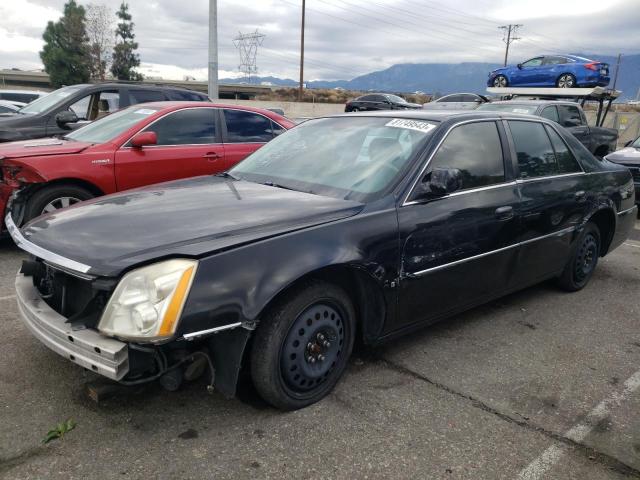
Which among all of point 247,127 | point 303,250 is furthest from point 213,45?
point 303,250

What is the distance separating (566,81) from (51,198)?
16622 millimetres

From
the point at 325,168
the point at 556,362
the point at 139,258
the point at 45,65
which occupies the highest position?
the point at 45,65

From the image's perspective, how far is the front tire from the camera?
2.55m

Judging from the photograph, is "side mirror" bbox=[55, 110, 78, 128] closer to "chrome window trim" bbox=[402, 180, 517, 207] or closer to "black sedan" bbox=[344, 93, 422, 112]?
"chrome window trim" bbox=[402, 180, 517, 207]

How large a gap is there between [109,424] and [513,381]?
→ 231 cm

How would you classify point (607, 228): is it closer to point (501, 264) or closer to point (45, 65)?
point (501, 264)

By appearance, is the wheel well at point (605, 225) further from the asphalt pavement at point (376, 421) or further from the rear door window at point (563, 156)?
the asphalt pavement at point (376, 421)

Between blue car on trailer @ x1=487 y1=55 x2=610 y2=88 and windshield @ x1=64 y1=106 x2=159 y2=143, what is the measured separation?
598 inches

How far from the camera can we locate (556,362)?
352 centimetres

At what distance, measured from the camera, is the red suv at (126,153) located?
198 inches

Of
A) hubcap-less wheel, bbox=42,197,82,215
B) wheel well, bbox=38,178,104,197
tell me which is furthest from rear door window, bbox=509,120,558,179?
hubcap-less wheel, bbox=42,197,82,215

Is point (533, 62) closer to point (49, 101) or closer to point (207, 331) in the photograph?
point (49, 101)

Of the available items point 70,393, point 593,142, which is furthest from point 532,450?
point 593,142

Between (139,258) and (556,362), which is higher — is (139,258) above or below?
above
